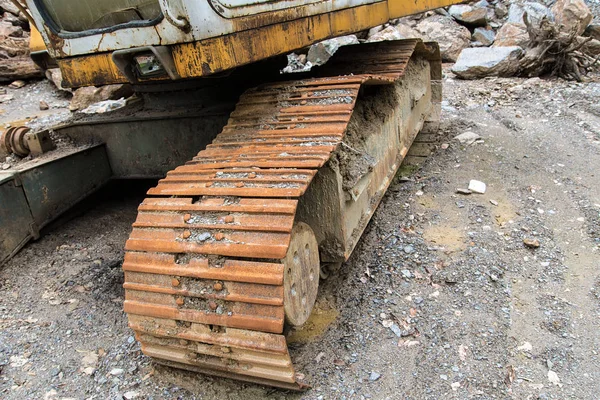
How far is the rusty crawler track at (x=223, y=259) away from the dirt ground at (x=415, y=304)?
296 millimetres

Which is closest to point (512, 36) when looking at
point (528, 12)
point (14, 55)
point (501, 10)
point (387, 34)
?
point (528, 12)

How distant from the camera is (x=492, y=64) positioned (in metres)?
7.23

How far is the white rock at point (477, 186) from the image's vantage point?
374cm

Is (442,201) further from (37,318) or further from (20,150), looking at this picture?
(20,150)

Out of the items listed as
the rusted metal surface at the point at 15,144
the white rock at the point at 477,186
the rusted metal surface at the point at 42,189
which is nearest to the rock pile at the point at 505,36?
the white rock at the point at 477,186

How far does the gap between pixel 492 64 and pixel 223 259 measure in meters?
6.57

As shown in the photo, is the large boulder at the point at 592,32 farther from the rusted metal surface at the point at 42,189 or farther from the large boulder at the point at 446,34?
the rusted metal surface at the point at 42,189

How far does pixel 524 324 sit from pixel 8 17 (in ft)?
36.6

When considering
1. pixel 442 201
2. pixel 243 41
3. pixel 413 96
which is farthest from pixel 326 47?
pixel 243 41

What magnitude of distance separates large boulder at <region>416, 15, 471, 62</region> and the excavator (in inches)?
217

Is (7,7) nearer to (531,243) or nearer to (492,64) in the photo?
(492,64)

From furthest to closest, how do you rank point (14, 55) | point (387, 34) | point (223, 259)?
1. point (14, 55)
2. point (387, 34)
3. point (223, 259)

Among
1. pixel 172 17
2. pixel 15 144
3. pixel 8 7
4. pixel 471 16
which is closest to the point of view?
pixel 172 17

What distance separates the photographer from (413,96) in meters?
4.09
